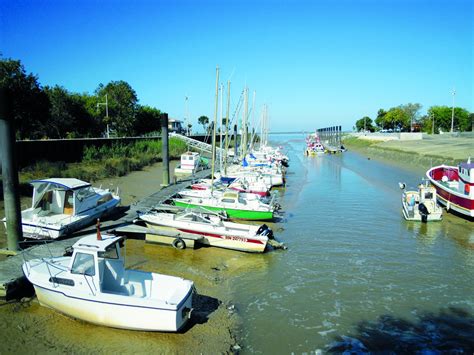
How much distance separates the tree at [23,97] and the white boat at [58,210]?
76.6 feet

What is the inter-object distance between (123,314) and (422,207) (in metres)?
20.0

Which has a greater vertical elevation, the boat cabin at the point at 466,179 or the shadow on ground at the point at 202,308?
the boat cabin at the point at 466,179

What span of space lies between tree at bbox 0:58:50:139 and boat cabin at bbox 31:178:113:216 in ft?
76.5

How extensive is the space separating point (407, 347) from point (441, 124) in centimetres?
11895

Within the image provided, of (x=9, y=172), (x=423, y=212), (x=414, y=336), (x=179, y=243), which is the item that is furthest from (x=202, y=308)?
(x=423, y=212)

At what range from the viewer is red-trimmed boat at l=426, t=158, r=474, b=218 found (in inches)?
934

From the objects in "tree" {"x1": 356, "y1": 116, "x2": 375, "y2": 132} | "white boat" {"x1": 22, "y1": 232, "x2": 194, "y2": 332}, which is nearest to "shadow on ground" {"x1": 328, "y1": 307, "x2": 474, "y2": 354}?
"white boat" {"x1": 22, "y1": 232, "x2": 194, "y2": 332}

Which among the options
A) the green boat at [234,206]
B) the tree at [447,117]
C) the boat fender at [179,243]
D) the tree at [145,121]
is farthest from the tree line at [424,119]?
the boat fender at [179,243]

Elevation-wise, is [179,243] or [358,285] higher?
[179,243]

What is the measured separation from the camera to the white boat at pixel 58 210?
52.9 ft

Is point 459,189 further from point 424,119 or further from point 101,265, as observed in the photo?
point 424,119

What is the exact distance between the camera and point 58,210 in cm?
1800

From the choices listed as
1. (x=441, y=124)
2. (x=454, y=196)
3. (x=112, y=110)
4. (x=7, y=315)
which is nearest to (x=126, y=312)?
(x=7, y=315)

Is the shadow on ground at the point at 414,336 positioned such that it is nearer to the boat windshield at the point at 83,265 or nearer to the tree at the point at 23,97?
the boat windshield at the point at 83,265
